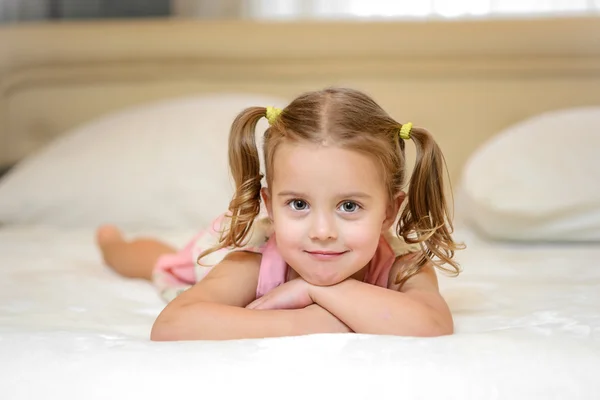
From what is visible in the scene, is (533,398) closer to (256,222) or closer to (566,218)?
(256,222)

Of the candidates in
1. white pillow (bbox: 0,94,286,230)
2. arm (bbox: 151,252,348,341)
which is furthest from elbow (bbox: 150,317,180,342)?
white pillow (bbox: 0,94,286,230)

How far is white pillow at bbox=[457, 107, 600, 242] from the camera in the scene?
67.4 inches

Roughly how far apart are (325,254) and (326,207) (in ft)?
0.21

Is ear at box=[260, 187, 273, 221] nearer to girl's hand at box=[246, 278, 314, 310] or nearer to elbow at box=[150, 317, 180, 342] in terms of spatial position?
girl's hand at box=[246, 278, 314, 310]

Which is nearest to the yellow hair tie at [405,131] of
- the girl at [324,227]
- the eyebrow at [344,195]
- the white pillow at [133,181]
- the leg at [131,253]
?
the girl at [324,227]

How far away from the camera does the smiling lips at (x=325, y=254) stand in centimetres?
101

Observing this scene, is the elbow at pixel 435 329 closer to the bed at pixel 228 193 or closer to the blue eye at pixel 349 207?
the bed at pixel 228 193

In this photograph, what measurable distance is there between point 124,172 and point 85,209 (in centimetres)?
13

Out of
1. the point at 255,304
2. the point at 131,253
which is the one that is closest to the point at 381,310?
the point at 255,304

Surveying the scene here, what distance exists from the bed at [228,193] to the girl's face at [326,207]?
0.40 feet

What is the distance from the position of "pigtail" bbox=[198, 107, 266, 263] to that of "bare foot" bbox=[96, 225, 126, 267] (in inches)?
20.3

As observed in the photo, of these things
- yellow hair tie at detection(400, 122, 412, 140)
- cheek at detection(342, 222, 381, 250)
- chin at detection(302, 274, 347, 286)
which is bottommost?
chin at detection(302, 274, 347, 286)

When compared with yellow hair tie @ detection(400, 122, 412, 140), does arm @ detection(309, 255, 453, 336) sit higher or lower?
lower

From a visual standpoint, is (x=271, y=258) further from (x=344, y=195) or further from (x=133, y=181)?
(x=133, y=181)
